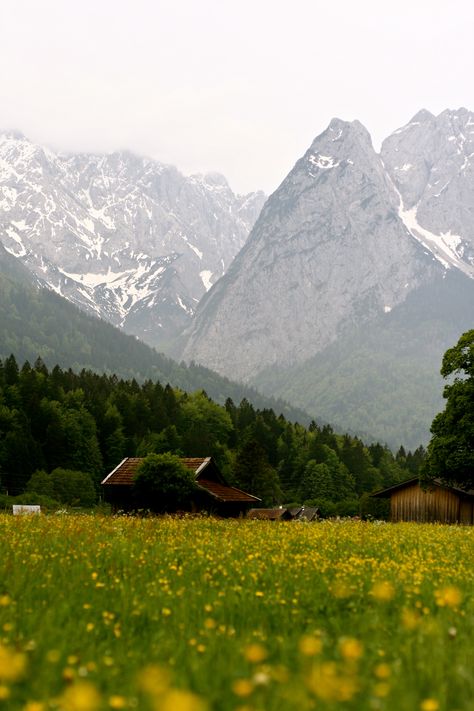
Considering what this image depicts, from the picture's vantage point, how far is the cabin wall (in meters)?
59.0

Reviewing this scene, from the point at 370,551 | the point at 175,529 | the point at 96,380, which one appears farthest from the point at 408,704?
the point at 96,380

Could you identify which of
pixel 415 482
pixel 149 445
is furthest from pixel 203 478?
pixel 149 445

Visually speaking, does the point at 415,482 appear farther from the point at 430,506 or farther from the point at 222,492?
the point at 222,492

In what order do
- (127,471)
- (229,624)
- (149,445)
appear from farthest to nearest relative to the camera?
1. (149,445)
2. (127,471)
3. (229,624)

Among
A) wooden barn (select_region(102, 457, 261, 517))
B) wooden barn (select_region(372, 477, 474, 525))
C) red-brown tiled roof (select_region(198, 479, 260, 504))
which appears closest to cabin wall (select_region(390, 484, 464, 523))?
wooden barn (select_region(372, 477, 474, 525))

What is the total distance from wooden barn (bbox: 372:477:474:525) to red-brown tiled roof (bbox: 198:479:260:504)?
13.4m

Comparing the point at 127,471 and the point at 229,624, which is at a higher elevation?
the point at 229,624

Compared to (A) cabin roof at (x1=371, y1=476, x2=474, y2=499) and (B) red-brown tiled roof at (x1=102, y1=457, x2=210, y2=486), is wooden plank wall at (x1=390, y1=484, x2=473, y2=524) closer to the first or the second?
(A) cabin roof at (x1=371, y1=476, x2=474, y2=499)

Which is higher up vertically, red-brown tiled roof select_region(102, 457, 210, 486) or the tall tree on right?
the tall tree on right

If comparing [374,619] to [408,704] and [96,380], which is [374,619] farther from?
[96,380]

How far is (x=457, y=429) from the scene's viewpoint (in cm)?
5053

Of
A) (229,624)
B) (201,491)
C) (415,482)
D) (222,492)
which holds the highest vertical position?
(415,482)

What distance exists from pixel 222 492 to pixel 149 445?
224 feet

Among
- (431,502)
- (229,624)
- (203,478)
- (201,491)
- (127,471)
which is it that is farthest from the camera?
(431,502)
